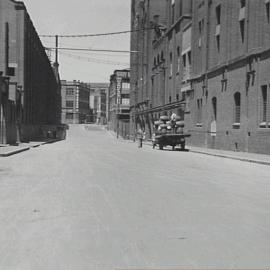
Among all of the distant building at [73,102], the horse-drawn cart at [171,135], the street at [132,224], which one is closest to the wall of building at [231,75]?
the horse-drawn cart at [171,135]

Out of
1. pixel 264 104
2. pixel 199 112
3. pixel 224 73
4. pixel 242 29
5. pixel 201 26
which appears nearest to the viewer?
pixel 264 104

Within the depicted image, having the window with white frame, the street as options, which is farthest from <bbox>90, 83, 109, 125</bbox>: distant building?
the street

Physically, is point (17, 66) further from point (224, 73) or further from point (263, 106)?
point (263, 106)

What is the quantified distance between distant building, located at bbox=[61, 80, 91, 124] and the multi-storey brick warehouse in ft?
311

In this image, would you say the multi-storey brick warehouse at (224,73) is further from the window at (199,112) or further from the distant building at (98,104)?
the distant building at (98,104)

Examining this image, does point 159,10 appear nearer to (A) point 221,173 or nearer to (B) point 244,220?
(A) point 221,173

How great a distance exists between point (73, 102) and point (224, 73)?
11581 cm

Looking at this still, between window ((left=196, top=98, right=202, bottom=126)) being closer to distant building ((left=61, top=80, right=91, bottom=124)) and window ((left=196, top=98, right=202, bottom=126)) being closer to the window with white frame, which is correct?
the window with white frame

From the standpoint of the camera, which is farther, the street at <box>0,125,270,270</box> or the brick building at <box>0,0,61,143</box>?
the brick building at <box>0,0,61,143</box>

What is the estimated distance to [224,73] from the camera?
36312mm

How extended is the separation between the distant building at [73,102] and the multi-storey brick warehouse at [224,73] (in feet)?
311

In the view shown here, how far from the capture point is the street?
19.4 ft

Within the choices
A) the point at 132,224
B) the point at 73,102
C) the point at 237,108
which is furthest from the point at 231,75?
the point at 73,102

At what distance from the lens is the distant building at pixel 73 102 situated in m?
150
